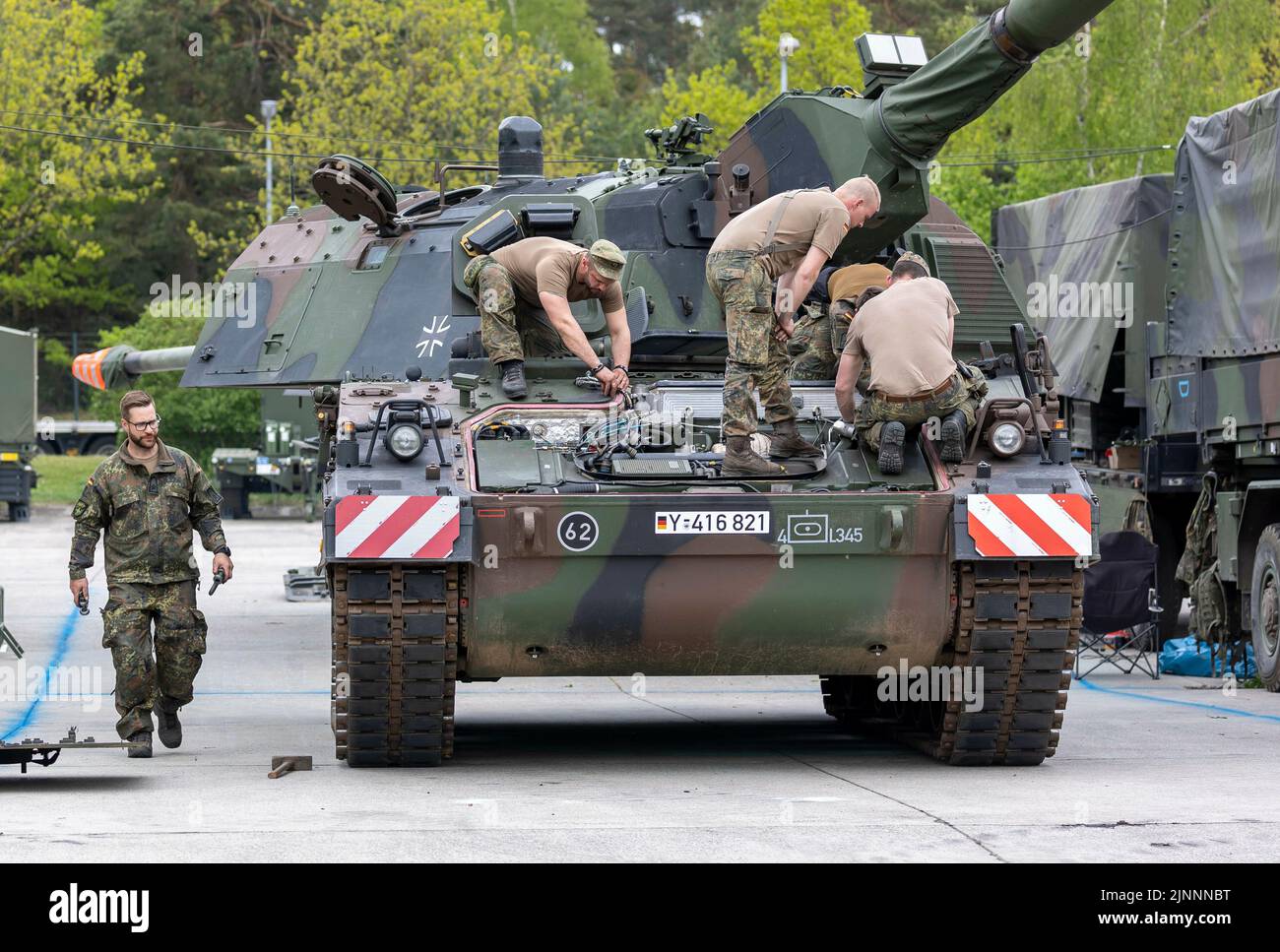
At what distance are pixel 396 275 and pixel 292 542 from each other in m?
16.3

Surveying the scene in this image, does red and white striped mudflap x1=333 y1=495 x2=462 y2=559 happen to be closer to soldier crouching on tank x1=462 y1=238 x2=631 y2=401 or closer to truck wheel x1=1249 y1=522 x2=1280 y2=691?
soldier crouching on tank x1=462 y1=238 x2=631 y2=401

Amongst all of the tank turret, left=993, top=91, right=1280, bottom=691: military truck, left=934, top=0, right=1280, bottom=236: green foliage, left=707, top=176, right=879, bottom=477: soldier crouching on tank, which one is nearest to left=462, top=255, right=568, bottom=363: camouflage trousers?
the tank turret

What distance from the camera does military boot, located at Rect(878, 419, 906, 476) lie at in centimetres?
910

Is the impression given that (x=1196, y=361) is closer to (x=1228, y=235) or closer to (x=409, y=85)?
(x=1228, y=235)

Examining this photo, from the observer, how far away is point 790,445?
30.2 ft

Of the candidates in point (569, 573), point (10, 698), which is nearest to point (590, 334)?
point (569, 573)

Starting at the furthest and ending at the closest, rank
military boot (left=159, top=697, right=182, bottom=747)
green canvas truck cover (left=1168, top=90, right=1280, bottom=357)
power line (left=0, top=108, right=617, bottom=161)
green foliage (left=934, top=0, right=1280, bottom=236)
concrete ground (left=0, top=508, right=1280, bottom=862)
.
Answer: power line (left=0, top=108, right=617, bottom=161) → green foliage (left=934, top=0, right=1280, bottom=236) → green canvas truck cover (left=1168, top=90, right=1280, bottom=357) → military boot (left=159, top=697, right=182, bottom=747) → concrete ground (left=0, top=508, right=1280, bottom=862)

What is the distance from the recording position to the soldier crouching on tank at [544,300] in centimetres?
996

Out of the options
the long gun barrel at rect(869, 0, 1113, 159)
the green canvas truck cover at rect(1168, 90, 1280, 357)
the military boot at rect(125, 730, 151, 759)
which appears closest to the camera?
the long gun barrel at rect(869, 0, 1113, 159)

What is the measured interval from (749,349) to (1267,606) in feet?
19.3

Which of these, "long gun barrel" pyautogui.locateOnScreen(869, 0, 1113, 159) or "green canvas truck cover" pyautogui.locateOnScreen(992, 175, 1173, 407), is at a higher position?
"long gun barrel" pyautogui.locateOnScreen(869, 0, 1113, 159)

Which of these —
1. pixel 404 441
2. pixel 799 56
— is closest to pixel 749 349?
pixel 404 441

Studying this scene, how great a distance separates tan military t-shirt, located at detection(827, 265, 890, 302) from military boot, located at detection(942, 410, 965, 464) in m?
1.60

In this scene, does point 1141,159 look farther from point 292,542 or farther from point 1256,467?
point 1256,467
